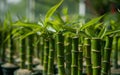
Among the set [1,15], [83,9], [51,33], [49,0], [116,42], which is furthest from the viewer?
[1,15]

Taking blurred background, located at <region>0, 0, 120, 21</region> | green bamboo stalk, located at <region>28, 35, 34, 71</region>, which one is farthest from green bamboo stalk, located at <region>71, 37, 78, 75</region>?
blurred background, located at <region>0, 0, 120, 21</region>

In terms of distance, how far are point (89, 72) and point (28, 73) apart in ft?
1.69

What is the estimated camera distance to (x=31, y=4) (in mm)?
5668

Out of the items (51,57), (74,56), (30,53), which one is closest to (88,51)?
(74,56)

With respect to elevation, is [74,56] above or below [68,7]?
below

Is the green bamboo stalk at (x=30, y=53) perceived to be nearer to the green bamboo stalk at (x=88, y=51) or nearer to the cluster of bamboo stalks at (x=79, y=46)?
the cluster of bamboo stalks at (x=79, y=46)

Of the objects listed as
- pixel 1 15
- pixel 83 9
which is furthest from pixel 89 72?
pixel 1 15

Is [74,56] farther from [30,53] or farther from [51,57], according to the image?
[30,53]

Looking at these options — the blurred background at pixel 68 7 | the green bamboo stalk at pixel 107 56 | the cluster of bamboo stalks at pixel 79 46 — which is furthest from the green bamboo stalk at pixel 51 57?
the blurred background at pixel 68 7

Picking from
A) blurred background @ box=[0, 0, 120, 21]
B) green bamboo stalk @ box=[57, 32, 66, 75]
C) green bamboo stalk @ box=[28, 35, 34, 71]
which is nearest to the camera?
green bamboo stalk @ box=[57, 32, 66, 75]

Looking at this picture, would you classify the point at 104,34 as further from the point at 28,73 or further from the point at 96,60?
the point at 28,73

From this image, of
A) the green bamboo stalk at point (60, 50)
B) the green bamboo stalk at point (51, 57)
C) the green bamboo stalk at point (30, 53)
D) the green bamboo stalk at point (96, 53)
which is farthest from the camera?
the green bamboo stalk at point (30, 53)

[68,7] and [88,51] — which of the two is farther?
[68,7]

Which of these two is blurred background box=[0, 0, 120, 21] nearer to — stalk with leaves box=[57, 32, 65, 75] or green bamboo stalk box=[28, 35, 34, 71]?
green bamboo stalk box=[28, 35, 34, 71]
